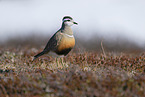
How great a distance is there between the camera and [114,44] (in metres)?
23.8

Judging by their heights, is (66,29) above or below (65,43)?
above

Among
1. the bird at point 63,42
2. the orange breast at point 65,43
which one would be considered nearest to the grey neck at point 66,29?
the bird at point 63,42

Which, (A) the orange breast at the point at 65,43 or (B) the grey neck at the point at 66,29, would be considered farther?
(B) the grey neck at the point at 66,29

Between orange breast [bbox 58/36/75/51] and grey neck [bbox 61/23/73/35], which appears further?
grey neck [bbox 61/23/73/35]

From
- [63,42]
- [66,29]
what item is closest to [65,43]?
[63,42]

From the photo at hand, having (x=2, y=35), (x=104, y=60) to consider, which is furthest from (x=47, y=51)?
(x=2, y=35)

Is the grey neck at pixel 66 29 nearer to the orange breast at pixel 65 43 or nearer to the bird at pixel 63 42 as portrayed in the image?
the bird at pixel 63 42

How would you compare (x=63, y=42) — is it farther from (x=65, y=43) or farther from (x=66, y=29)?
(x=66, y=29)

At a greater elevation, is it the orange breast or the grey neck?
the grey neck

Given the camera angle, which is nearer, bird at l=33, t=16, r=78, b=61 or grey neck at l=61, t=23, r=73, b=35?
bird at l=33, t=16, r=78, b=61

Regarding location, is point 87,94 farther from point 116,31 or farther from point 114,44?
point 116,31

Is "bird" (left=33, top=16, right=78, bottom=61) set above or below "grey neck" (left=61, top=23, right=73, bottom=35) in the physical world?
below

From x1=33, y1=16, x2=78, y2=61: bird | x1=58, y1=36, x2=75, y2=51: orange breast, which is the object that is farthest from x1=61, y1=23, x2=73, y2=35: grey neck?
x1=58, y1=36, x2=75, y2=51: orange breast

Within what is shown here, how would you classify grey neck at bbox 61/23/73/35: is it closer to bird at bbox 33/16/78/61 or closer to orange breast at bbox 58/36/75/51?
bird at bbox 33/16/78/61
